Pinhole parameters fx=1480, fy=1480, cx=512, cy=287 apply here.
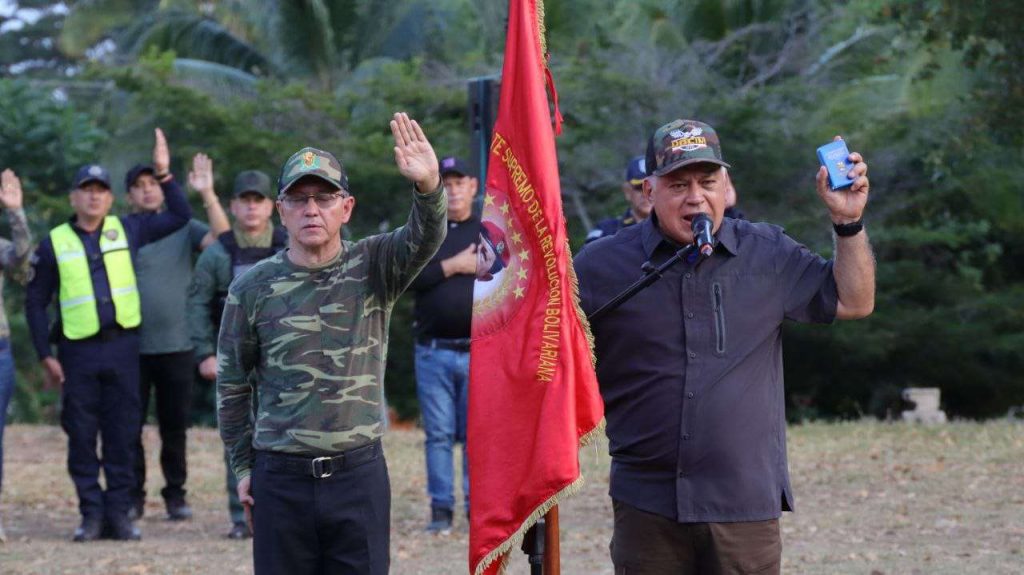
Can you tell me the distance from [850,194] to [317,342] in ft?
6.71

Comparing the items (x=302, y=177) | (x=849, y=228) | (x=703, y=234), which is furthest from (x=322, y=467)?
(x=849, y=228)

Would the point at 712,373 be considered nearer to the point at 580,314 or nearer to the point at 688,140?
the point at 580,314

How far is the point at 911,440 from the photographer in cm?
1545

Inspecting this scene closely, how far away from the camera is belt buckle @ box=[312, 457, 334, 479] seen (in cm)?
546

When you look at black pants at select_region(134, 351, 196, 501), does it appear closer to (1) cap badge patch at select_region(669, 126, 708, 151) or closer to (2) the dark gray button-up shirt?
(2) the dark gray button-up shirt

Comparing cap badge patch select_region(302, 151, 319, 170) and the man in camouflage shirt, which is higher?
cap badge patch select_region(302, 151, 319, 170)

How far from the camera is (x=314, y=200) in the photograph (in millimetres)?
5621

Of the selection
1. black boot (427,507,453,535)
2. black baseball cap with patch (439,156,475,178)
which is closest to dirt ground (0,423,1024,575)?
black boot (427,507,453,535)

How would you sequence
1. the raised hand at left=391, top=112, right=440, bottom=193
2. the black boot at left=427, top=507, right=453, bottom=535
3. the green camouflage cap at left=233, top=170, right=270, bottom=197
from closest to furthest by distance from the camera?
the raised hand at left=391, top=112, right=440, bottom=193 → the green camouflage cap at left=233, top=170, right=270, bottom=197 → the black boot at left=427, top=507, right=453, bottom=535

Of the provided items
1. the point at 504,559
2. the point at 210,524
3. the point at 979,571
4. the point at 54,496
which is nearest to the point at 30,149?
the point at 54,496

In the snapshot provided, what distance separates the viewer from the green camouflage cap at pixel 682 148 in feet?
16.4

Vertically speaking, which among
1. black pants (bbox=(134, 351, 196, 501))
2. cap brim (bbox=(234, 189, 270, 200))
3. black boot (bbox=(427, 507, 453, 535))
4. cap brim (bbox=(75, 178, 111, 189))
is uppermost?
cap brim (bbox=(75, 178, 111, 189))

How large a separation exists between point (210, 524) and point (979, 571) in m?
5.92

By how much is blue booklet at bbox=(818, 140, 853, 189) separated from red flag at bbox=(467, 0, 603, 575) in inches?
39.1
